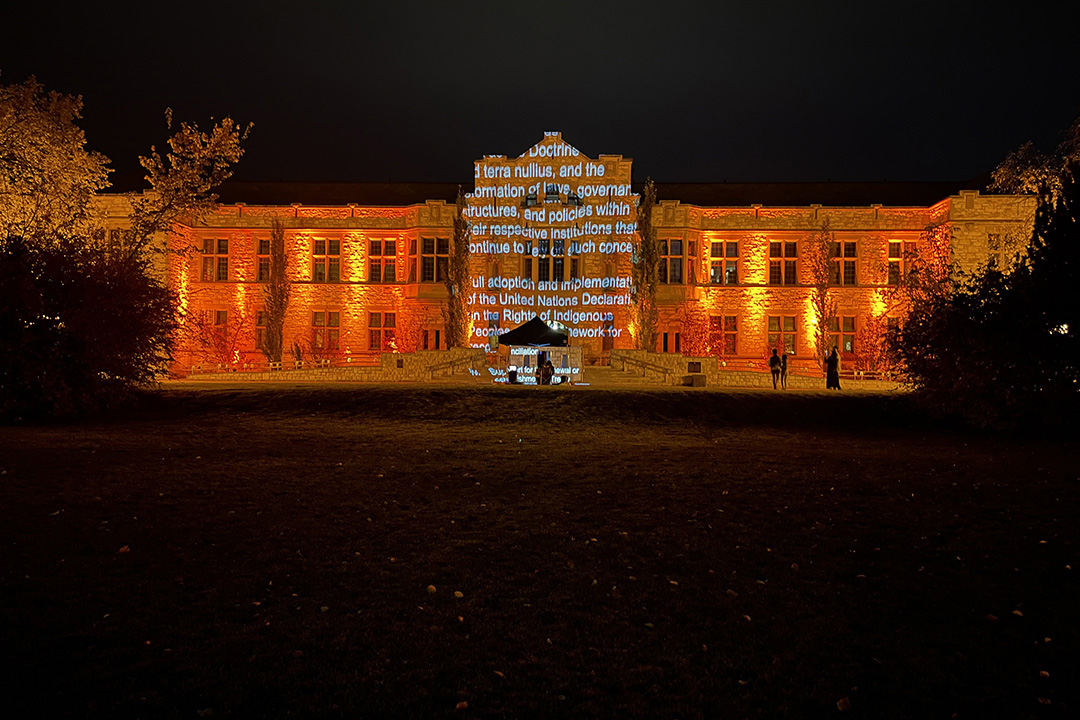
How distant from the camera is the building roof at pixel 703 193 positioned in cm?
3916

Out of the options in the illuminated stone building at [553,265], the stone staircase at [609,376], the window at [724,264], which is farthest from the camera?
the window at [724,264]

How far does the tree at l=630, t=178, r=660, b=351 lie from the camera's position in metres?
33.3

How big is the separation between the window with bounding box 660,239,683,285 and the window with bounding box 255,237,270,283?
20166 millimetres

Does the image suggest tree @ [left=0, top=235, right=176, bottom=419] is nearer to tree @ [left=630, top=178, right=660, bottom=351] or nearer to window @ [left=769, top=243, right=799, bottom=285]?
tree @ [left=630, top=178, right=660, bottom=351]

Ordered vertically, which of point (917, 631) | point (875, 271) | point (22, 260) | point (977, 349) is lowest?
point (917, 631)

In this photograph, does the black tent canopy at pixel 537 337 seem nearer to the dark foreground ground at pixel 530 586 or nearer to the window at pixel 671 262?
the window at pixel 671 262

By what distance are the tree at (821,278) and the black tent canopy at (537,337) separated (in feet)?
53.9

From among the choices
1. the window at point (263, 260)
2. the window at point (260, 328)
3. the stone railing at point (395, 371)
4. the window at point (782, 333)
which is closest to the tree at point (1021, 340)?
the stone railing at point (395, 371)

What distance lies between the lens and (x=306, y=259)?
126 ft

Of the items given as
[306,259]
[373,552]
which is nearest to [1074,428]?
[373,552]

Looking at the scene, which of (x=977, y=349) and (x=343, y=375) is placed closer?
(x=977, y=349)

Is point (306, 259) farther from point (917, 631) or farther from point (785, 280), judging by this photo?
point (917, 631)

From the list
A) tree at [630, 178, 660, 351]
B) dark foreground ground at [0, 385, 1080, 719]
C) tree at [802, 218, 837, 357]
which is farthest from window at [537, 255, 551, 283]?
dark foreground ground at [0, 385, 1080, 719]

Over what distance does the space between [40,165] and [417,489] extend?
19.5 m
